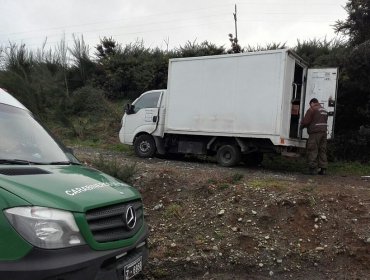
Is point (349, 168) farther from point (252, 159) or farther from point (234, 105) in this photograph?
point (234, 105)

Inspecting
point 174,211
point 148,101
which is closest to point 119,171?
point 174,211

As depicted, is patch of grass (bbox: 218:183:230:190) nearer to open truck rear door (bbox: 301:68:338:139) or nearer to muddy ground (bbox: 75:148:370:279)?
muddy ground (bbox: 75:148:370:279)

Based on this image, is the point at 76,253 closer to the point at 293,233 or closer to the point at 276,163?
the point at 293,233

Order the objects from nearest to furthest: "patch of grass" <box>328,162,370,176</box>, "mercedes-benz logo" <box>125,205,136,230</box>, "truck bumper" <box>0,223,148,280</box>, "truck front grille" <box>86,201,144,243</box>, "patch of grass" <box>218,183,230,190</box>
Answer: "truck bumper" <box>0,223,148,280</box>
"truck front grille" <box>86,201,144,243</box>
"mercedes-benz logo" <box>125,205,136,230</box>
"patch of grass" <box>218,183,230,190</box>
"patch of grass" <box>328,162,370,176</box>

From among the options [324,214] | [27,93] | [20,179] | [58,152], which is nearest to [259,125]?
[324,214]

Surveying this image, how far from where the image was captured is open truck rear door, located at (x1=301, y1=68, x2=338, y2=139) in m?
12.8

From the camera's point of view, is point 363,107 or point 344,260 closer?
point 344,260

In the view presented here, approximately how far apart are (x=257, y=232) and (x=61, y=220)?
3.83 meters

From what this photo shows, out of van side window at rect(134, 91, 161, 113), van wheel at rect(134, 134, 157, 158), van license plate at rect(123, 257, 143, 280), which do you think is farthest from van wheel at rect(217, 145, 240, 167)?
van license plate at rect(123, 257, 143, 280)

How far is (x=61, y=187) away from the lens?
3.76m

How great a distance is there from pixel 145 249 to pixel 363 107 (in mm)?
12779

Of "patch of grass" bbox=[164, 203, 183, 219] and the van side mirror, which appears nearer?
"patch of grass" bbox=[164, 203, 183, 219]

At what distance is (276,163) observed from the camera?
15.5 metres

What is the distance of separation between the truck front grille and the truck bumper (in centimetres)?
13
